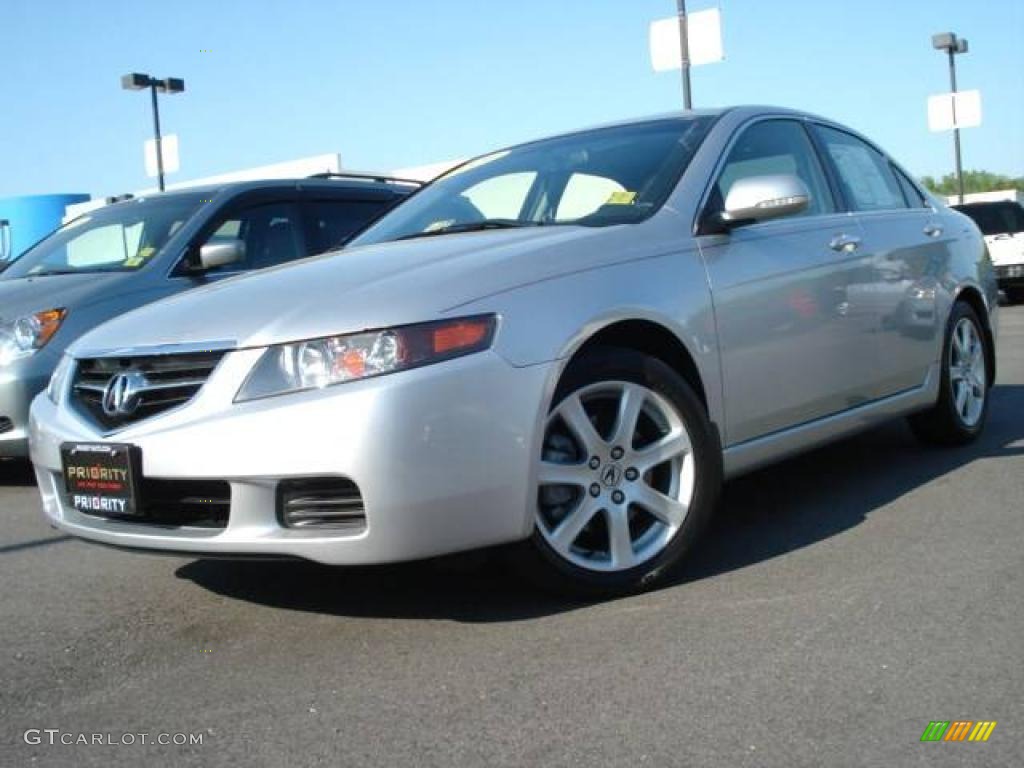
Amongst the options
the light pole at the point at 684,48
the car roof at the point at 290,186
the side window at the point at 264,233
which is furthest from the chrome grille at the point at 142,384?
the light pole at the point at 684,48

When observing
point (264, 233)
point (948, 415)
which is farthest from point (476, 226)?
point (264, 233)

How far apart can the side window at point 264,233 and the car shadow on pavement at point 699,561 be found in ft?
10.4

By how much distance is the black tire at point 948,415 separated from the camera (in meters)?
5.55

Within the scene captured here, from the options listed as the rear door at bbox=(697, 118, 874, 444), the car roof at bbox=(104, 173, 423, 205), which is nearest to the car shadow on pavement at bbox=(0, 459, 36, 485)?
the car roof at bbox=(104, 173, 423, 205)

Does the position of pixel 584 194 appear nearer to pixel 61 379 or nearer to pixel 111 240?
pixel 61 379

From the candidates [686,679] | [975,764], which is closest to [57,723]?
[686,679]

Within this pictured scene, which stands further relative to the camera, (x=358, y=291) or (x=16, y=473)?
(x=16, y=473)

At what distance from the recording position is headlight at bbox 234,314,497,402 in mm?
3160

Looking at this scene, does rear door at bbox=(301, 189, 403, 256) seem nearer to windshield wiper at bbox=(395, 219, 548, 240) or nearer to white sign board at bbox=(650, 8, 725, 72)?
windshield wiper at bbox=(395, 219, 548, 240)

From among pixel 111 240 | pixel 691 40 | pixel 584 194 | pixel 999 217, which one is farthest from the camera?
pixel 999 217

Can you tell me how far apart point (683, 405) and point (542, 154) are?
1.58m

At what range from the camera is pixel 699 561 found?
4004 mm

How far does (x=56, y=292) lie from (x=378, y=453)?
3922 mm

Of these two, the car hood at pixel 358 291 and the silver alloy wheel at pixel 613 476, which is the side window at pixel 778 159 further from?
the silver alloy wheel at pixel 613 476
